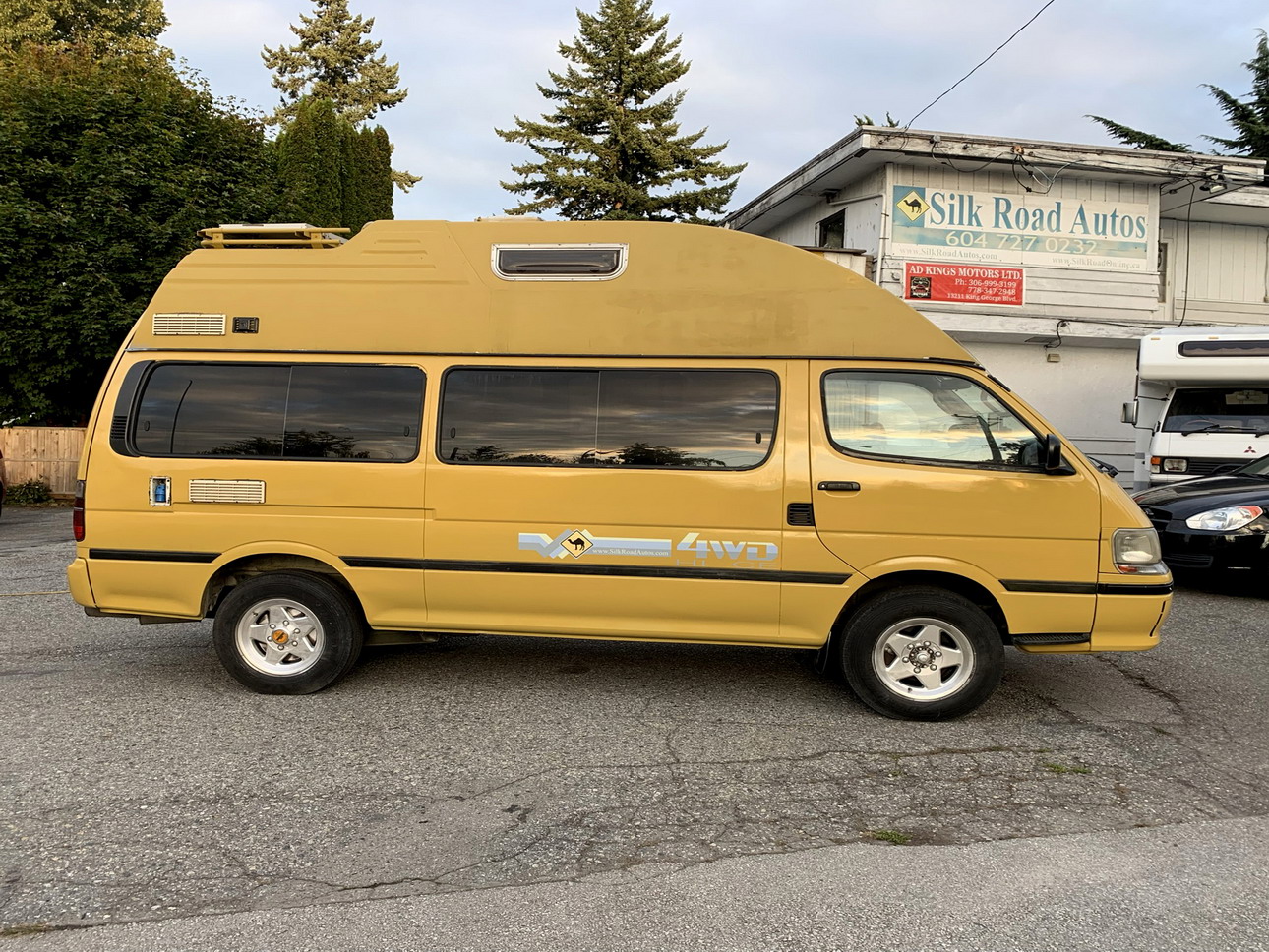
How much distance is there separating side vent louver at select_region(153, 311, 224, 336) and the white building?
36.2 feet

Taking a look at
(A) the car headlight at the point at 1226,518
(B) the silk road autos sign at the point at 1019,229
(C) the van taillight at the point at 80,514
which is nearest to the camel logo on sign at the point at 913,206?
(B) the silk road autos sign at the point at 1019,229

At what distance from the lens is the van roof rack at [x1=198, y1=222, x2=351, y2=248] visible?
5.28m

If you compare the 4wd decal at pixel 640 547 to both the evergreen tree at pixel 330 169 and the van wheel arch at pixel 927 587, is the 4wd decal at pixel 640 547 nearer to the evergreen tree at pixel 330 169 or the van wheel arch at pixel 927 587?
the van wheel arch at pixel 927 587

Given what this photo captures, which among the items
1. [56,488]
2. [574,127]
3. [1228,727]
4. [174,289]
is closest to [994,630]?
[1228,727]

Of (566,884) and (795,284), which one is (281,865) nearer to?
(566,884)

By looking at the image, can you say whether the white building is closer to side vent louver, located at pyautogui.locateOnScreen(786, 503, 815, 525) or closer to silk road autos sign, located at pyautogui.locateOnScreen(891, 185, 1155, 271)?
silk road autos sign, located at pyautogui.locateOnScreen(891, 185, 1155, 271)

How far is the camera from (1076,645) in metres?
4.68

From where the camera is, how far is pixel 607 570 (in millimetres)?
4852

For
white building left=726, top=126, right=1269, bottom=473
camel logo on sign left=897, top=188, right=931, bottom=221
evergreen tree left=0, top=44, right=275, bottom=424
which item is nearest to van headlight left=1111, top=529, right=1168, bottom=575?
white building left=726, top=126, right=1269, bottom=473

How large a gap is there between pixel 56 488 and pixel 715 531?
592 inches

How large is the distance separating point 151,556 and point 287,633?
0.88 meters

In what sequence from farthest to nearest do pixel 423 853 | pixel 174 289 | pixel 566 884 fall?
1. pixel 174 289
2. pixel 423 853
3. pixel 566 884

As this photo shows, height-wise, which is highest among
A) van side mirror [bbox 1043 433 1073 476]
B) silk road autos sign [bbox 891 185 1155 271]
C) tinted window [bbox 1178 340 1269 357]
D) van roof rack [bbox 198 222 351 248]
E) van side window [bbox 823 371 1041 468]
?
silk road autos sign [bbox 891 185 1155 271]

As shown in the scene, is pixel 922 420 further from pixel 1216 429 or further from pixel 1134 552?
pixel 1216 429
